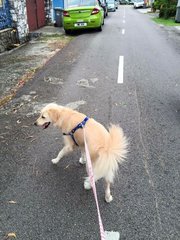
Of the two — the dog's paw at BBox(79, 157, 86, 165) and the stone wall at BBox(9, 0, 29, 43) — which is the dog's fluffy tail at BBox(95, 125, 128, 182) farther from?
the stone wall at BBox(9, 0, 29, 43)

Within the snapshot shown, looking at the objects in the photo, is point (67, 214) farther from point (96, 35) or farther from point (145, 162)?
point (96, 35)

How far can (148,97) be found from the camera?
629 centimetres

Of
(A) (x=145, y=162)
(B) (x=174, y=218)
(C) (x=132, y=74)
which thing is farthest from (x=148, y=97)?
(B) (x=174, y=218)

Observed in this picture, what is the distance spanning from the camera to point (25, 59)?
966 cm

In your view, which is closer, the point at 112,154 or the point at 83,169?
the point at 112,154

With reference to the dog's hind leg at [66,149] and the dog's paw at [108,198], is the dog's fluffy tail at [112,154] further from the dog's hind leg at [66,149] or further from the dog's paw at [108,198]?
the dog's hind leg at [66,149]

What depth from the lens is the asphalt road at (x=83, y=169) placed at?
2838mm

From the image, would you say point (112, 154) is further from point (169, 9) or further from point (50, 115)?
point (169, 9)

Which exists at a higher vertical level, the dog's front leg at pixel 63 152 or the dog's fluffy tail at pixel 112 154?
the dog's fluffy tail at pixel 112 154

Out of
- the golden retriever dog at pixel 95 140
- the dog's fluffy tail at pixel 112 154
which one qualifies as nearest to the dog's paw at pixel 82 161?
the golden retriever dog at pixel 95 140

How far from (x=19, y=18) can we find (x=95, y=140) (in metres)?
10.9

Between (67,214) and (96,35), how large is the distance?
1343 cm

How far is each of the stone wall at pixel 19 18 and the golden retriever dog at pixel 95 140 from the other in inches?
386

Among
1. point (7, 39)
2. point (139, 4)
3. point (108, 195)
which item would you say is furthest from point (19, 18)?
point (139, 4)
